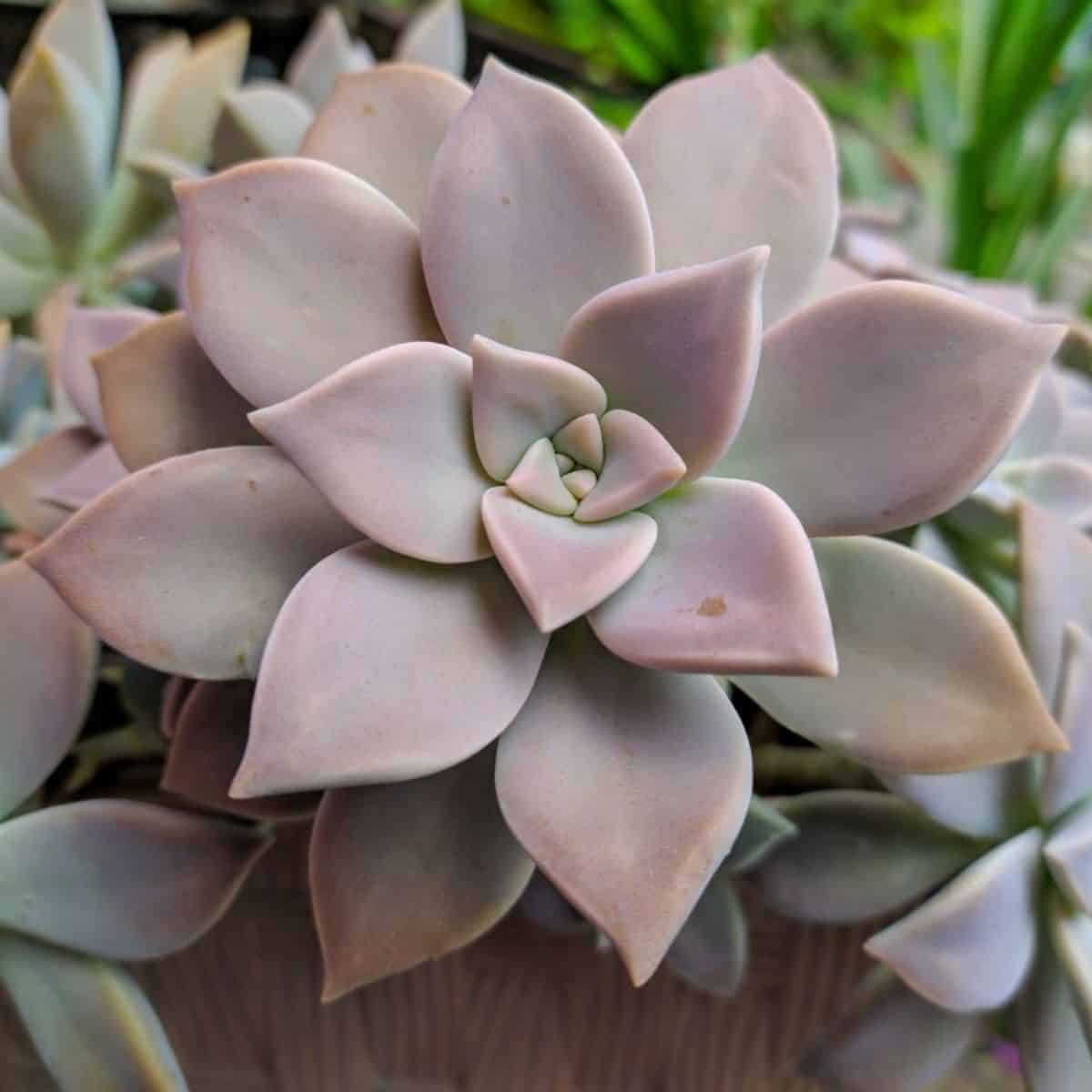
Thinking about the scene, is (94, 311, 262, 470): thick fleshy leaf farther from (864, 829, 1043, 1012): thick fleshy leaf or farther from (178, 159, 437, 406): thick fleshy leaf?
(864, 829, 1043, 1012): thick fleshy leaf

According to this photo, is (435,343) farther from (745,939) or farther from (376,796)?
(745,939)

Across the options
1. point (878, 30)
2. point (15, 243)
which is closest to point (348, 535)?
point (15, 243)

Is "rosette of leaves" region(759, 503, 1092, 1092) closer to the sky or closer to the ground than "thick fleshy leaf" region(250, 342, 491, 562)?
closer to the ground

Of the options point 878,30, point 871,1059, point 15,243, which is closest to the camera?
point 871,1059

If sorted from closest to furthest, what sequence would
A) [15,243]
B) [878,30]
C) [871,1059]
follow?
[871,1059]
[15,243]
[878,30]

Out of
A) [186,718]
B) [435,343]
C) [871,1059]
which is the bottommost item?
[871,1059]

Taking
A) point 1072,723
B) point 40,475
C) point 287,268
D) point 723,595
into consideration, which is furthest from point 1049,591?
point 40,475

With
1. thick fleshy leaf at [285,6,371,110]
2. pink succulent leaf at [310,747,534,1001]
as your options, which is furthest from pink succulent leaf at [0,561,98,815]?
thick fleshy leaf at [285,6,371,110]

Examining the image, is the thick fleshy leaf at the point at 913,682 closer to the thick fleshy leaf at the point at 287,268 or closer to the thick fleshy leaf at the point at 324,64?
the thick fleshy leaf at the point at 287,268
